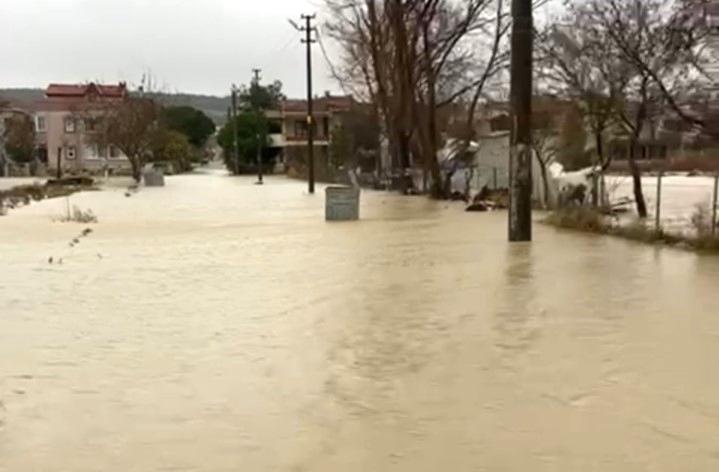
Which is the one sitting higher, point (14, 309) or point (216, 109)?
point (216, 109)

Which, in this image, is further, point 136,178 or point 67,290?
point 136,178

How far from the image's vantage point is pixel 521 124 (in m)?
19.8

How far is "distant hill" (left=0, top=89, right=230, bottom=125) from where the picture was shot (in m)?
116

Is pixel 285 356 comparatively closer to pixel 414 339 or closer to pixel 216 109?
pixel 414 339

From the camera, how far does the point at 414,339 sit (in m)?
9.42

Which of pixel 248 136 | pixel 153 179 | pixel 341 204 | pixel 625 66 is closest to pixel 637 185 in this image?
pixel 625 66

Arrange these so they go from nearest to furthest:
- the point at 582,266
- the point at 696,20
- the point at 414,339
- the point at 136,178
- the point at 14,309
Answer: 1. the point at 414,339
2. the point at 14,309
3. the point at 582,266
4. the point at 696,20
5. the point at 136,178

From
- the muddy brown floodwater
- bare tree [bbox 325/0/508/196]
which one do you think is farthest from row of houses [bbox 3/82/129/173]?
the muddy brown floodwater

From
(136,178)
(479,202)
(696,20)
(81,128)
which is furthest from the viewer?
(81,128)

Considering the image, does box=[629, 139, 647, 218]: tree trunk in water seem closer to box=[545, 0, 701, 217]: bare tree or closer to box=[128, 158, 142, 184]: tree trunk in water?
box=[545, 0, 701, 217]: bare tree

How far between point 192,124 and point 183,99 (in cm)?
1387

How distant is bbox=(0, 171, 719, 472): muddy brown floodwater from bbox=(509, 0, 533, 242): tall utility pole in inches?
82.5

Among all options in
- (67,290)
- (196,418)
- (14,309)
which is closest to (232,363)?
(196,418)

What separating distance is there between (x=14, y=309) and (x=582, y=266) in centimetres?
803
